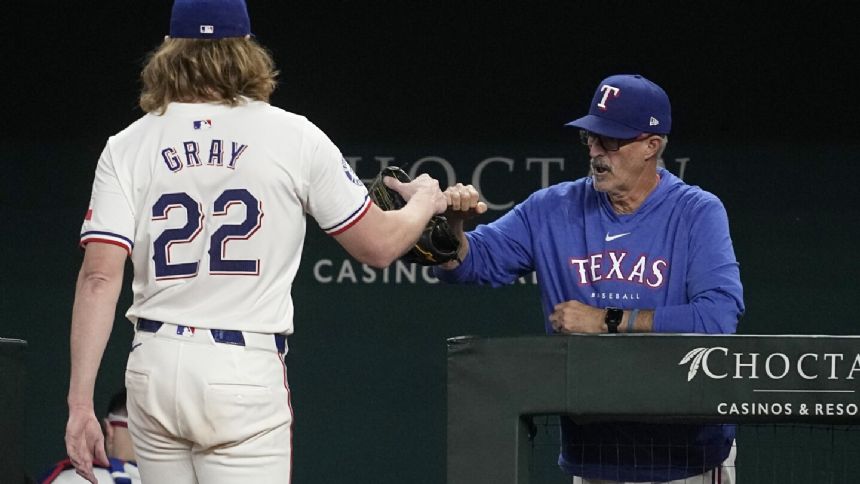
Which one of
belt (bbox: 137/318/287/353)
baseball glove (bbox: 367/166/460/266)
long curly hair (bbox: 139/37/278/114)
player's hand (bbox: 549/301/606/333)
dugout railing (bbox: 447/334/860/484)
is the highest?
long curly hair (bbox: 139/37/278/114)

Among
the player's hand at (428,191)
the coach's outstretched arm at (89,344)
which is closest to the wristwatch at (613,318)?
the player's hand at (428,191)

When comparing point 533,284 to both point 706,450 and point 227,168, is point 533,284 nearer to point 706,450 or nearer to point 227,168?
point 706,450

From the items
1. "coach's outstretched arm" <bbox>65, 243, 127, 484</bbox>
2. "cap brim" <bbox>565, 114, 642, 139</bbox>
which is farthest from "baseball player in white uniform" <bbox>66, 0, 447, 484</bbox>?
"cap brim" <bbox>565, 114, 642, 139</bbox>

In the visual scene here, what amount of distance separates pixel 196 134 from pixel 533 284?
239cm

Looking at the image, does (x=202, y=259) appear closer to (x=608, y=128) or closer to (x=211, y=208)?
(x=211, y=208)

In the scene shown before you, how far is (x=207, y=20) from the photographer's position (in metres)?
2.29

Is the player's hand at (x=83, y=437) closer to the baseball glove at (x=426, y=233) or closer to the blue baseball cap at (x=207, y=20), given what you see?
the blue baseball cap at (x=207, y=20)

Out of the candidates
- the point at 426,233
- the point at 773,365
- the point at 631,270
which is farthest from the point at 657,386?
the point at 426,233

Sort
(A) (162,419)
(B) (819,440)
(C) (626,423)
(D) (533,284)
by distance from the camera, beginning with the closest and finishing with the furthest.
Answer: (A) (162,419) → (C) (626,423) → (B) (819,440) → (D) (533,284)

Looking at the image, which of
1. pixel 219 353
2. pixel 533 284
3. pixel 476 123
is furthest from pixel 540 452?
pixel 219 353

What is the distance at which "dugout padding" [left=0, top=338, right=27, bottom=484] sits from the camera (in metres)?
2.58

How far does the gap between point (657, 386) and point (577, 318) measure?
47 cm

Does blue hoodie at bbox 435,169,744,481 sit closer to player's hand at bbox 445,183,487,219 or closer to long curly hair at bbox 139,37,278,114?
player's hand at bbox 445,183,487,219

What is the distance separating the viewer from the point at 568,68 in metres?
4.54
